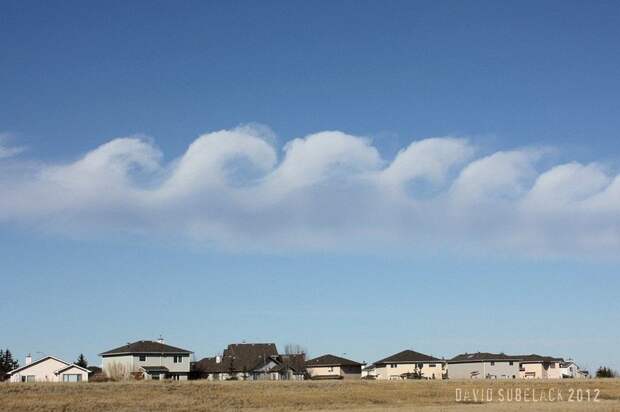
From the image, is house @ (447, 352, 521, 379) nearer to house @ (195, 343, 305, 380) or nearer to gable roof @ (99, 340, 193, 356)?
house @ (195, 343, 305, 380)

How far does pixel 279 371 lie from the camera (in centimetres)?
13500

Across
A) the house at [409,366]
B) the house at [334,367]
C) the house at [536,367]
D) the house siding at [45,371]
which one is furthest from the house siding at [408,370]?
the house siding at [45,371]

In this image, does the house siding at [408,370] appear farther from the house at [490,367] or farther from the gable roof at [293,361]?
the gable roof at [293,361]

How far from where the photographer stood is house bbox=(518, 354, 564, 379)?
146m

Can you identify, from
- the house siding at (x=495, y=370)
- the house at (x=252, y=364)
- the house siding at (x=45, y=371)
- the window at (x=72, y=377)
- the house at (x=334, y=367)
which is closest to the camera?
the window at (x=72, y=377)

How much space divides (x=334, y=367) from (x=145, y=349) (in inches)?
1350

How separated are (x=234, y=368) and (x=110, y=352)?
20497mm

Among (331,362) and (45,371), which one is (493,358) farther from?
(45,371)

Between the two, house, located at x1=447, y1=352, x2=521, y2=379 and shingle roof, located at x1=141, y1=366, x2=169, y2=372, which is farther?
house, located at x1=447, y1=352, x2=521, y2=379

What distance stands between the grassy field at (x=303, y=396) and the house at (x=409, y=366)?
4855 centimetres

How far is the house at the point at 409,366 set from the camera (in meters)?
144

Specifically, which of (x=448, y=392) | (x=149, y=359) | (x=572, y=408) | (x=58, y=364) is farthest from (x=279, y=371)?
(x=572, y=408)

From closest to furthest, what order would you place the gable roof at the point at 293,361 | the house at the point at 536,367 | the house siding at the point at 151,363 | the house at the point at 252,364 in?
the house siding at the point at 151,363
the house at the point at 252,364
the gable roof at the point at 293,361
the house at the point at 536,367

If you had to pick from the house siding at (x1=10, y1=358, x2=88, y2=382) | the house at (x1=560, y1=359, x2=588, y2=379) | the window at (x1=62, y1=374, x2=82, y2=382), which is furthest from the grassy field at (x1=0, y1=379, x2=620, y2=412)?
the house at (x1=560, y1=359, x2=588, y2=379)
